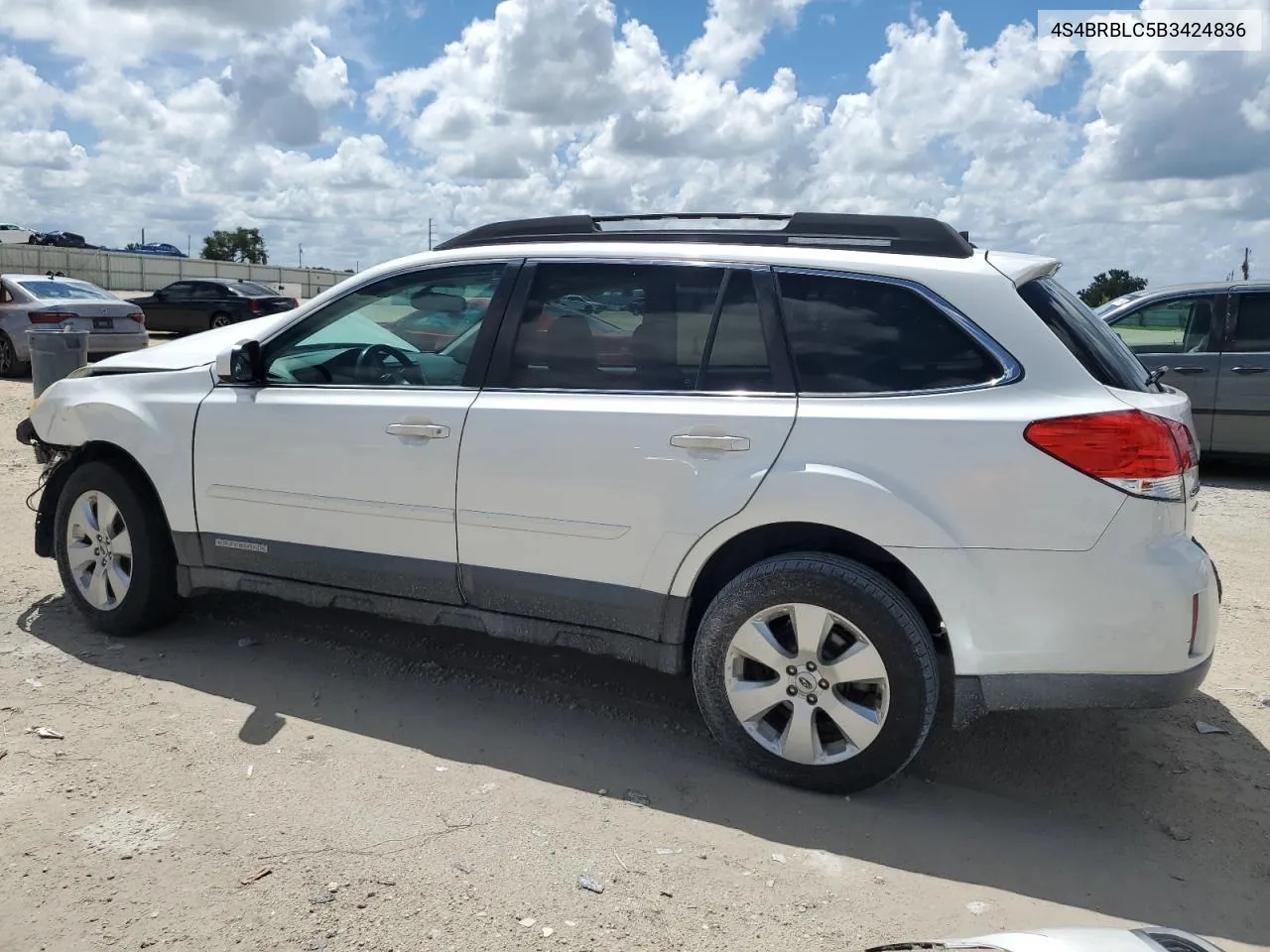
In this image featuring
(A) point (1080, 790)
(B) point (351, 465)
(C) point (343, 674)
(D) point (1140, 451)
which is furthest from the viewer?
(C) point (343, 674)

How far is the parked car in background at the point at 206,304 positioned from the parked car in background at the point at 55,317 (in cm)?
838

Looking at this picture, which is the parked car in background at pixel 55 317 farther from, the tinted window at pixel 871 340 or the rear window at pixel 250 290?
the tinted window at pixel 871 340

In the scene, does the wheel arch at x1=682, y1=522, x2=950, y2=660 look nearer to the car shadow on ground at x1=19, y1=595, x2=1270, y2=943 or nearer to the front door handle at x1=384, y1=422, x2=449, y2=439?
the car shadow on ground at x1=19, y1=595, x2=1270, y2=943

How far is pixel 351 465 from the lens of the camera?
411 centimetres

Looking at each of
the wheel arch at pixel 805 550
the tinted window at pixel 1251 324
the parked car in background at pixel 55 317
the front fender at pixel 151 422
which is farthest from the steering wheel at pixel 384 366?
the parked car in background at pixel 55 317

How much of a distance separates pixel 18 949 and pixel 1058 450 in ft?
10.2

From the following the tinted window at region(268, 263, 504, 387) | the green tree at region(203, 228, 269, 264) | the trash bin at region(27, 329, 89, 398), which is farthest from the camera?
the green tree at region(203, 228, 269, 264)

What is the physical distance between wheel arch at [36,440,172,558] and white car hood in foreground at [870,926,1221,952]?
3.86 m

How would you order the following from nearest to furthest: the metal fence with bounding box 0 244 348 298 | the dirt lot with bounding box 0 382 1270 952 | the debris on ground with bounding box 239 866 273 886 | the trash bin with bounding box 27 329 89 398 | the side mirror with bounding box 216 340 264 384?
the dirt lot with bounding box 0 382 1270 952 < the debris on ground with bounding box 239 866 273 886 < the side mirror with bounding box 216 340 264 384 < the trash bin with bounding box 27 329 89 398 < the metal fence with bounding box 0 244 348 298

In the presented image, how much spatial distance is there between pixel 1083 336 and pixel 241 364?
3213 millimetres

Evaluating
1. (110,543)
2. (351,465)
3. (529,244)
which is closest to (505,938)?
(351,465)

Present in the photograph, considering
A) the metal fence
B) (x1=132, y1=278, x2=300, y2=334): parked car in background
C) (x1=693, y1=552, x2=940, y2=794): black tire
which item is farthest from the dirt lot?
the metal fence

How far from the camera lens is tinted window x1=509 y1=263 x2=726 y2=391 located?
3693 millimetres

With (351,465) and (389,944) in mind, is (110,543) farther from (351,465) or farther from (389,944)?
(389,944)
